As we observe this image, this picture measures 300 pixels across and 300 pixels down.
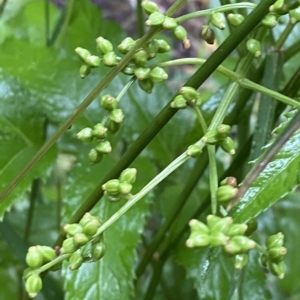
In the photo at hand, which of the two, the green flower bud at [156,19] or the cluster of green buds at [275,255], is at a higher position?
the green flower bud at [156,19]

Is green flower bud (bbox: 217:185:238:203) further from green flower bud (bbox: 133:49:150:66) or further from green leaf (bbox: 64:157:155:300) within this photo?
green leaf (bbox: 64:157:155:300)

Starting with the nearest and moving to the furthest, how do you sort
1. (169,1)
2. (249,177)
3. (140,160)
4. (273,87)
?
(249,177)
(273,87)
(140,160)
(169,1)

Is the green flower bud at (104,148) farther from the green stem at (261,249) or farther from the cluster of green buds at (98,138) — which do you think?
the green stem at (261,249)

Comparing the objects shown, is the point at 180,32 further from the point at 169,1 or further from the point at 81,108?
the point at 169,1

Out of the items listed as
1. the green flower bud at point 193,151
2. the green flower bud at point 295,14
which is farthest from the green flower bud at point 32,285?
the green flower bud at point 295,14

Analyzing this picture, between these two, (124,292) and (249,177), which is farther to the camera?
(124,292)

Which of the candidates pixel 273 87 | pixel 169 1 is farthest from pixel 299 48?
pixel 169 1
